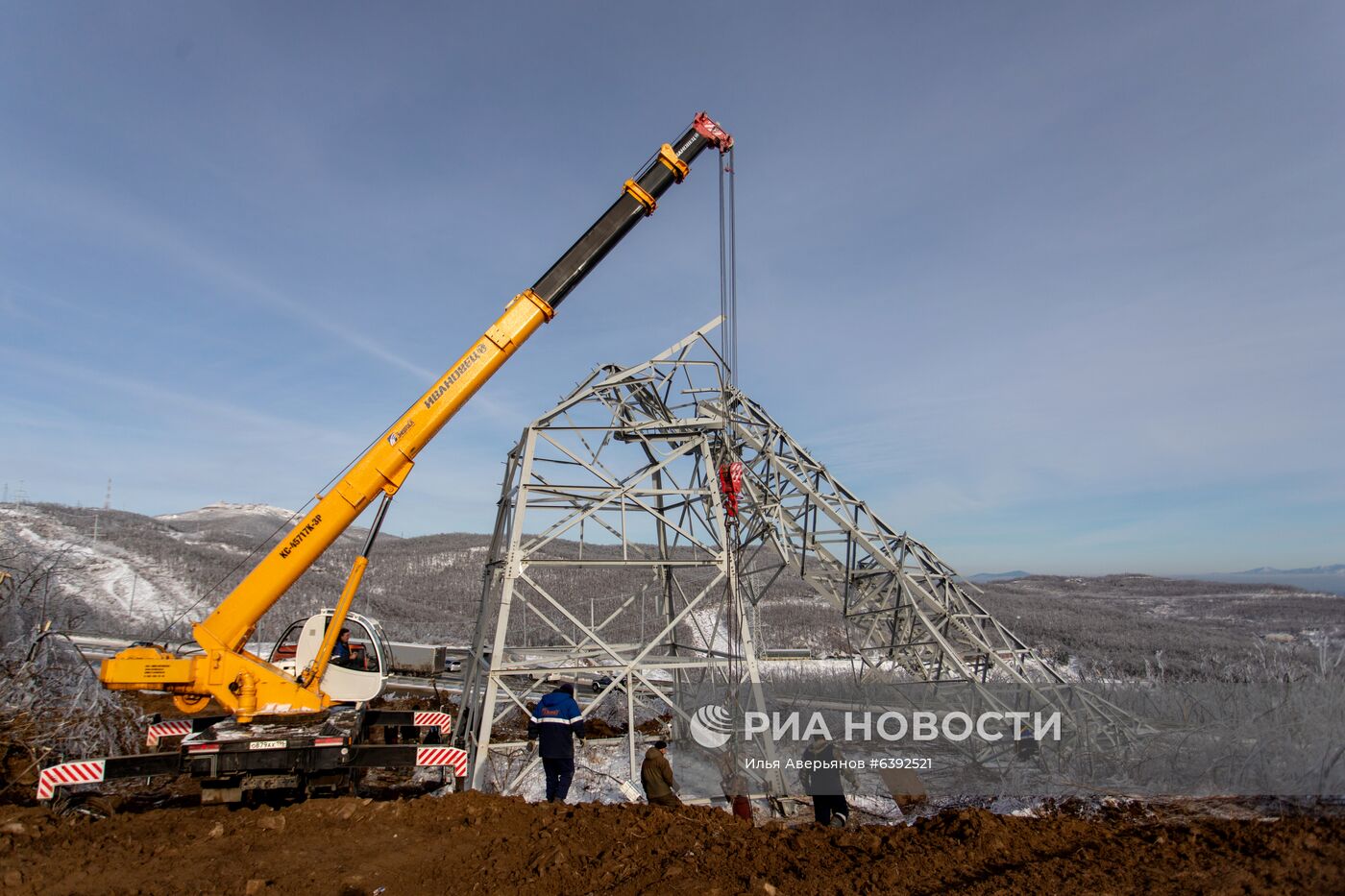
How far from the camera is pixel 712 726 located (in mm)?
12461

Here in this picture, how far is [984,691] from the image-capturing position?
11.6 m

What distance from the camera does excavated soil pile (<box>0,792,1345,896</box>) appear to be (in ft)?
16.7

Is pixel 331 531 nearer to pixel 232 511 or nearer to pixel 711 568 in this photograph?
pixel 711 568

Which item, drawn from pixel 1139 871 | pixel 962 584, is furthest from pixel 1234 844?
pixel 962 584

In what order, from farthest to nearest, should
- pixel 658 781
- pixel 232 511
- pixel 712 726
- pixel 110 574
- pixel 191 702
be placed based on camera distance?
pixel 232 511 → pixel 110 574 → pixel 712 726 → pixel 191 702 → pixel 658 781

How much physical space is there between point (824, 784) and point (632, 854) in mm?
3570

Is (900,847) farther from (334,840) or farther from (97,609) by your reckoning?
(97,609)

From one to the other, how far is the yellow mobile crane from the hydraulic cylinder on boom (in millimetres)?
14

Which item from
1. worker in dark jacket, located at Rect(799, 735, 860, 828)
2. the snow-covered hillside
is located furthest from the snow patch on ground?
worker in dark jacket, located at Rect(799, 735, 860, 828)

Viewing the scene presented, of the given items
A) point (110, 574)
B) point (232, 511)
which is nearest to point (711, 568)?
point (110, 574)

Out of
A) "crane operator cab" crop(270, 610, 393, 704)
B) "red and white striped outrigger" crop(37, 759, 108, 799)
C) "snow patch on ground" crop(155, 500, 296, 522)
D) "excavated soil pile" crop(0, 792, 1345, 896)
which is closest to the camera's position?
"excavated soil pile" crop(0, 792, 1345, 896)

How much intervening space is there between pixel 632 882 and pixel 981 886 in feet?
8.40

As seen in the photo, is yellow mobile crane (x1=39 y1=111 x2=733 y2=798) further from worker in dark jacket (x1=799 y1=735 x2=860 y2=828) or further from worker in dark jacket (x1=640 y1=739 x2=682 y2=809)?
worker in dark jacket (x1=799 y1=735 x2=860 y2=828)

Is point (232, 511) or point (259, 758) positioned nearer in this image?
point (259, 758)
